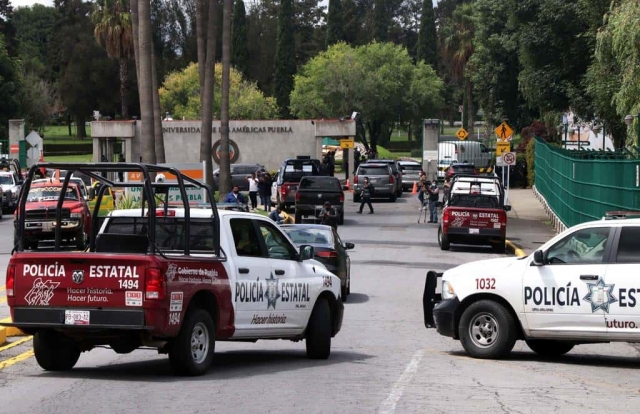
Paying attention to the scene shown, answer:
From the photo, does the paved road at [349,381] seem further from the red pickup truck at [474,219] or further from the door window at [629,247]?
the red pickup truck at [474,219]

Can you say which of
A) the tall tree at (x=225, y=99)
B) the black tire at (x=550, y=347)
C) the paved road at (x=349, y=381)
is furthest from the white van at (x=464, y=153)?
the black tire at (x=550, y=347)

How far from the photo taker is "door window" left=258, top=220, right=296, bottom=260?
12.7 metres

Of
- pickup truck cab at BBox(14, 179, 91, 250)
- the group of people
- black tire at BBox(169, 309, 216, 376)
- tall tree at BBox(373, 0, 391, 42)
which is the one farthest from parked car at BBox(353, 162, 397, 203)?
tall tree at BBox(373, 0, 391, 42)

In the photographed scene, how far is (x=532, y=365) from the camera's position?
12688 mm

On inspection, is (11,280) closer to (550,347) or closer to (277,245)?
(277,245)

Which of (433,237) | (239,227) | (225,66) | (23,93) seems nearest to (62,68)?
(23,93)

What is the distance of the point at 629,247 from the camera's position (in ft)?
40.9

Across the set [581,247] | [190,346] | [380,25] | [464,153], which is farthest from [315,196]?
[380,25]

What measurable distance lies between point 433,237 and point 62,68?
76.1 m

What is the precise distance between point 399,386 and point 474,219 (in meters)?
22.0

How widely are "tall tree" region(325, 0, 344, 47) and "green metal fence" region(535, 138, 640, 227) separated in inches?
2266

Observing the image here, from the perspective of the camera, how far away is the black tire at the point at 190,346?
10.8m

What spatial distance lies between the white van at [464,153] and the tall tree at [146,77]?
3874 cm

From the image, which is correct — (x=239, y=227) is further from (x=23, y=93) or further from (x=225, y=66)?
(x=23, y=93)
